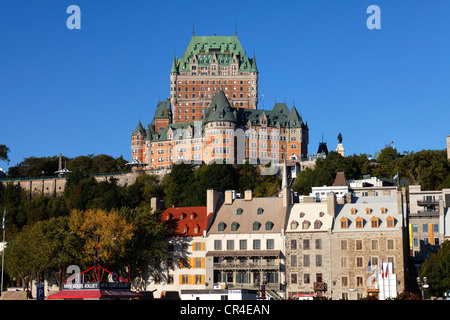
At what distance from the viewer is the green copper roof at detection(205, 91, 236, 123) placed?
193 m

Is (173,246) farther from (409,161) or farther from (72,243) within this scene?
(409,161)

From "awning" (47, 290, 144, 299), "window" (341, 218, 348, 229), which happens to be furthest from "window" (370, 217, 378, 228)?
"awning" (47, 290, 144, 299)

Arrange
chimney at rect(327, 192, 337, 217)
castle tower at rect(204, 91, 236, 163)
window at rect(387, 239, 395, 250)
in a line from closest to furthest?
1. window at rect(387, 239, 395, 250)
2. chimney at rect(327, 192, 337, 217)
3. castle tower at rect(204, 91, 236, 163)

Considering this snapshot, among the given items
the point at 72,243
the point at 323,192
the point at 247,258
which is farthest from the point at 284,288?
the point at 323,192

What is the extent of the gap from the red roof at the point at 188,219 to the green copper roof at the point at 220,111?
8716 centimetres

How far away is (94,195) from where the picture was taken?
164 meters


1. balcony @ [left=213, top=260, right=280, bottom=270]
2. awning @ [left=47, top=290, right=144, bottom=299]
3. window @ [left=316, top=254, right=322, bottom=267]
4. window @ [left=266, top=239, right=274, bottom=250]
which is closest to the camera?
awning @ [left=47, top=290, right=144, bottom=299]

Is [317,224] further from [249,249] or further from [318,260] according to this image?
[249,249]

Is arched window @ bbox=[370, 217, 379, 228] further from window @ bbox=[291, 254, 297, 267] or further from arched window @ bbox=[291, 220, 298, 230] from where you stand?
window @ bbox=[291, 254, 297, 267]

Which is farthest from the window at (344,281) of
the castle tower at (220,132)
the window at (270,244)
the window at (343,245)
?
the castle tower at (220,132)

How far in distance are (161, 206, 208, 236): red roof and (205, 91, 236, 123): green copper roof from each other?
286 feet

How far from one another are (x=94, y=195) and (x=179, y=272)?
2663 inches

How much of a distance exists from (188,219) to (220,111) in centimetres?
9159

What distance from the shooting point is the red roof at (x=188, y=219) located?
10094 centimetres
